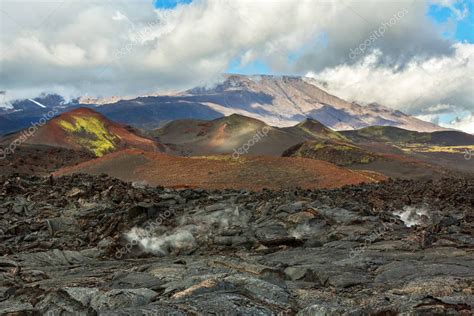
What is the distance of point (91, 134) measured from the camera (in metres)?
83.2

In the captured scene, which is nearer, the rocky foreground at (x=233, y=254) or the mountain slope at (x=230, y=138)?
the rocky foreground at (x=233, y=254)

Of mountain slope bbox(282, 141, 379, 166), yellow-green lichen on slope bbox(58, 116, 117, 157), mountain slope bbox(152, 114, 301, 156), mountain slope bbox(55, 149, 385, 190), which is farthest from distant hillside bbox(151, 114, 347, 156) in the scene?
mountain slope bbox(55, 149, 385, 190)

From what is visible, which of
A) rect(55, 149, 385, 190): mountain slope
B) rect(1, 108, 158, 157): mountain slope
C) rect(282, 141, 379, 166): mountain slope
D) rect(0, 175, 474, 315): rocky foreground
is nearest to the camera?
rect(0, 175, 474, 315): rocky foreground

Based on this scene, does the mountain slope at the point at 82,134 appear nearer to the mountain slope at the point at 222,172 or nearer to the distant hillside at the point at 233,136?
the distant hillside at the point at 233,136

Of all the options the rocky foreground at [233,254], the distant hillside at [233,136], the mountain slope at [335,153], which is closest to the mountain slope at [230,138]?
the distant hillside at [233,136]

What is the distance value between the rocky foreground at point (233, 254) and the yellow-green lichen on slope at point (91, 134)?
55287mm

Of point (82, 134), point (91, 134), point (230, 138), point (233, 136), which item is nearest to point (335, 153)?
point (91, 134)

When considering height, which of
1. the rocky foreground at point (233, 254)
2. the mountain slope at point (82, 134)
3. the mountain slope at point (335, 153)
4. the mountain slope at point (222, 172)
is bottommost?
the rocky foreground at point (233, 254)

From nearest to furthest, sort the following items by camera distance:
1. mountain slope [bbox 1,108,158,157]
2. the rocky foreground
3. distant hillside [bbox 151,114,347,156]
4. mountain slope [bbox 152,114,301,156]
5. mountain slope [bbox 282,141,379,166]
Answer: the rocky foreground < mountain slope [bbox 282,141,379,166] < mountain slope [bbox 1,108,158,157] < mountain slope [bbox 152,114,301,156] < distant hillside [bbox 151,114,347,156]

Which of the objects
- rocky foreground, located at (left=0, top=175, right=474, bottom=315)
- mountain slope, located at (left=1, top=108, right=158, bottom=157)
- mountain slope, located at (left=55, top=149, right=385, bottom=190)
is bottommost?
rocky foreground, located at (left=0, top=175, right=474, bottom=315)

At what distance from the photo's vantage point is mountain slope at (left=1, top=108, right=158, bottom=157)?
74.4 meters

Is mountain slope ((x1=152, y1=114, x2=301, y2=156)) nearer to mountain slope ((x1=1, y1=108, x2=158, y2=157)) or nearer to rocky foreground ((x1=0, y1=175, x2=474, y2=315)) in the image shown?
mountain slope ((x1=1, y1=108, x2=158, y2=157))

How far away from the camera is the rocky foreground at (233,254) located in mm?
7961

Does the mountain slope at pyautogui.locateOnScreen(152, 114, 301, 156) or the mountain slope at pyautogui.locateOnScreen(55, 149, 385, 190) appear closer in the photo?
the mountain slope at pyautogui.locateOnScreen(55, 149, 385, 190)
